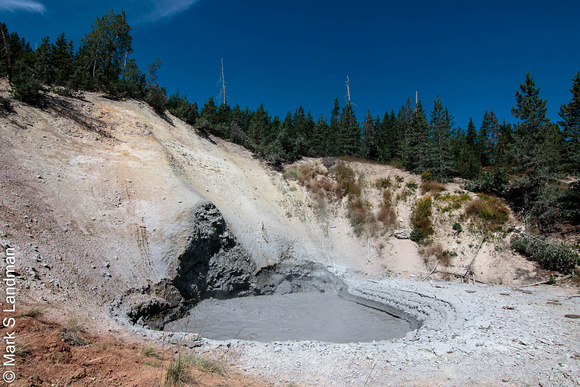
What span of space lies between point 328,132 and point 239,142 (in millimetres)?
24116

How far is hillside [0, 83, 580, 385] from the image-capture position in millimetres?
10570

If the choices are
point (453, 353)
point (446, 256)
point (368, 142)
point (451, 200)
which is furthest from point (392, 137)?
point (453, 353)

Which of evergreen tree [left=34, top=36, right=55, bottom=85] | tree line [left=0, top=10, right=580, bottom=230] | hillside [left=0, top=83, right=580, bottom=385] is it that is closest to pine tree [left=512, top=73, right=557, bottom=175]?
tree line [left=0, top=10, right=580, bottom=230]

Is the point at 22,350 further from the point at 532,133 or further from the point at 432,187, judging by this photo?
the point at 532,133

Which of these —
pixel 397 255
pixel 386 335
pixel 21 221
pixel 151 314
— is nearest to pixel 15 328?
pixel 151 314

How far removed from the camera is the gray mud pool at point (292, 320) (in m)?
11.8

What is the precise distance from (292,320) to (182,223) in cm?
742

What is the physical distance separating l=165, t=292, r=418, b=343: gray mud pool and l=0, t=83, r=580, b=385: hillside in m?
1.05

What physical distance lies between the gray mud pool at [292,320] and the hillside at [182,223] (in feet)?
3.44

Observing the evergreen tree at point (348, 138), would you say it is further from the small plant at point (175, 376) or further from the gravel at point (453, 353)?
the small plant at point (175, 376)

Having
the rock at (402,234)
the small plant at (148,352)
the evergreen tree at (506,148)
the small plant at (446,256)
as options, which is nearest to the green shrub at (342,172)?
the rock at (402,234)

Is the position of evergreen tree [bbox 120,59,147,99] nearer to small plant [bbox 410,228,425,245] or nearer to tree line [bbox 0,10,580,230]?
tree line [bbox 0,10,580,230]

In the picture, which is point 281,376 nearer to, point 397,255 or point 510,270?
point 397,255

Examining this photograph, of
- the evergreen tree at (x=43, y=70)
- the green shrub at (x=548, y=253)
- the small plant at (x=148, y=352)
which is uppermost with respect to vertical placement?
the evergreen tree at (x=43, y=70)
